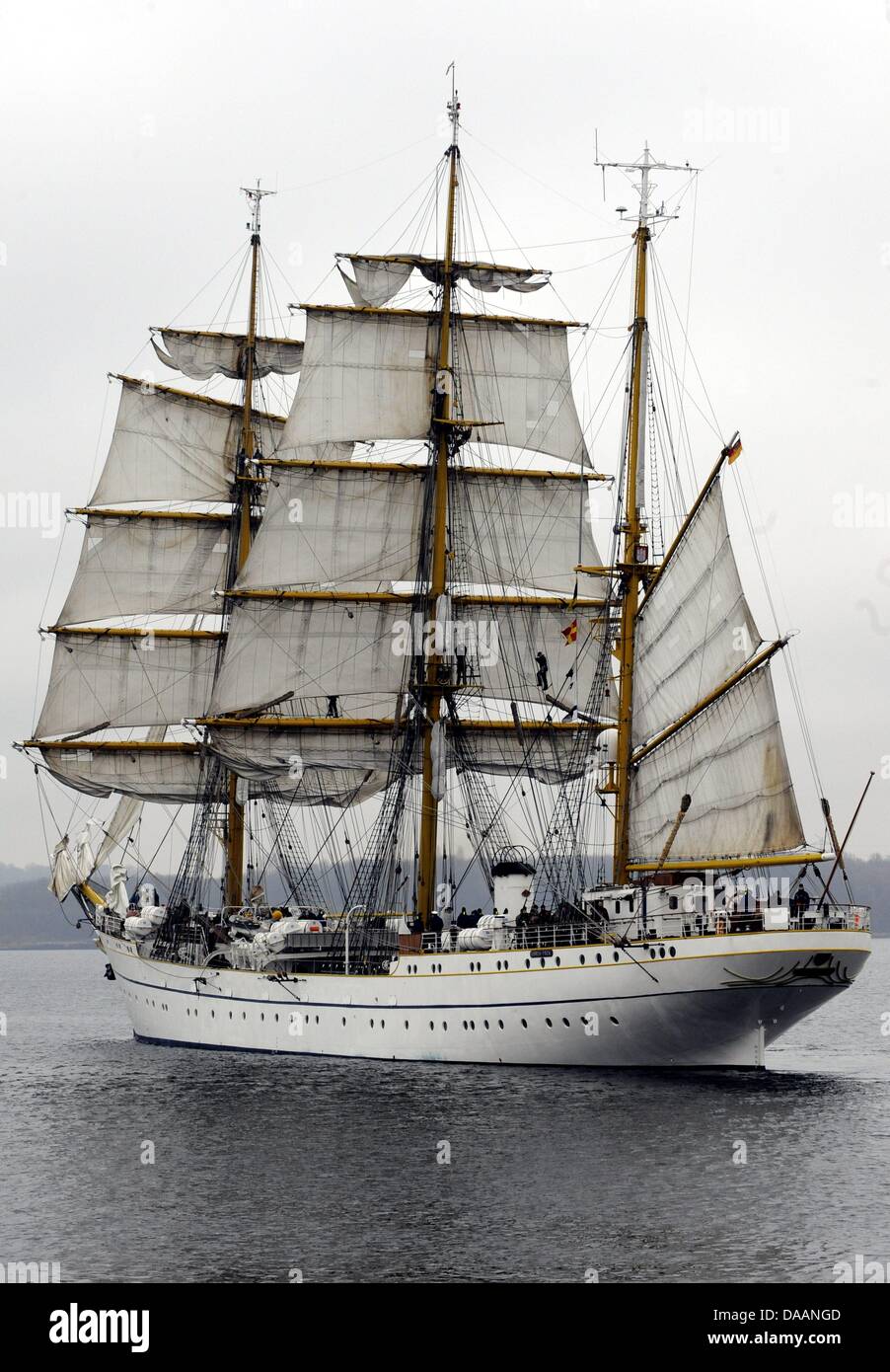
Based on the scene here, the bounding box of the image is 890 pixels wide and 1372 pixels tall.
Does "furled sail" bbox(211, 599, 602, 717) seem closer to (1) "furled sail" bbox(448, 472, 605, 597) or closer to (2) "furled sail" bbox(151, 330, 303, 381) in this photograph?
(1) "furled sail" bbox(448, 472, 605, 597)

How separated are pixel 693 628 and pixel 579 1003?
1228 centimetres

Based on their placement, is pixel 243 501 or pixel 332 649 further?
pixel 243 501

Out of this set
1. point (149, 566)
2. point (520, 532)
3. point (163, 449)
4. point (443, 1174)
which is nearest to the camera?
point (443, 1174)

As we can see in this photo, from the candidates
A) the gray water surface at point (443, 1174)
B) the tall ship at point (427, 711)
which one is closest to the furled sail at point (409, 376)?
the tall ship at point (427, 711)

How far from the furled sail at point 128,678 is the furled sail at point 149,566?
4.37ft

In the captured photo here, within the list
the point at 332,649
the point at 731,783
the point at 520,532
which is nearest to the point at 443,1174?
the point at 731,783

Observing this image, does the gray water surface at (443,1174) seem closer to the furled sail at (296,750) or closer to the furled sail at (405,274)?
the furled sail at (296,750)

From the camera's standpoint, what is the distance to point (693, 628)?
54312mm

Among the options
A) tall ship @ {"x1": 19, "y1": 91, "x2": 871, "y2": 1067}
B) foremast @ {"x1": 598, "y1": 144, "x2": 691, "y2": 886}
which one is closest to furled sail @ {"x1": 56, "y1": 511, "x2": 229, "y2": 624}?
tall ship @ {"x1": 19, "y1": 91, "x2": 871, "y2": 1067}

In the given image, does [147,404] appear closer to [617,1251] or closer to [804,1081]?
[804,1081]

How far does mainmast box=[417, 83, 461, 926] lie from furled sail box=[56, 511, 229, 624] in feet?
47.6

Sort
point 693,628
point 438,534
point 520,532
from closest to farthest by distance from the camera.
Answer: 1. point 693,628
2. point 438,534
3. point 520,532

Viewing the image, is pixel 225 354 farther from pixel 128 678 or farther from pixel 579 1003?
pixel 579 1003
